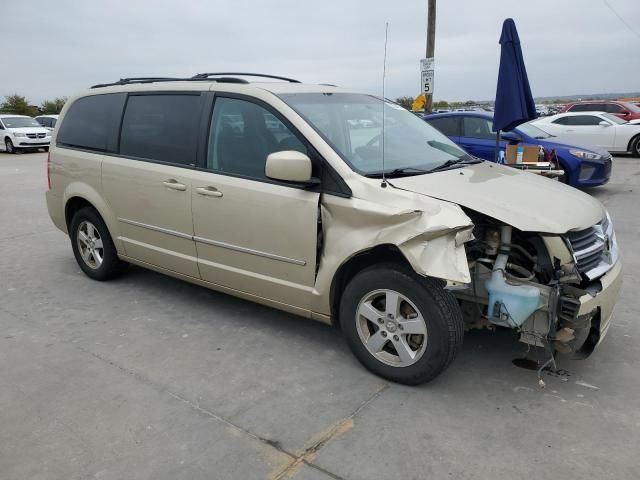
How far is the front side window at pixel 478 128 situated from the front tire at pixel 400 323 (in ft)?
22.9

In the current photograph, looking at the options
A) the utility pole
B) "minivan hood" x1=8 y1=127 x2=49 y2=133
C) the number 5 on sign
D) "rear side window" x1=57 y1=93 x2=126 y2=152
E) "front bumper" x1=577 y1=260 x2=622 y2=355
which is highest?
the utility pole

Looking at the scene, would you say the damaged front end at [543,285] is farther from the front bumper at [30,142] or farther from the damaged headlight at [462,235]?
the front bumper at [30,142]

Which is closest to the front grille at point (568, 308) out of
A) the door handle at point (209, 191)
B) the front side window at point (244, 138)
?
the front side window at point (244, 138)

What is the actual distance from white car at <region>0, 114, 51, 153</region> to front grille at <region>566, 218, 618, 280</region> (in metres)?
23.2

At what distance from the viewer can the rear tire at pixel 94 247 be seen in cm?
490

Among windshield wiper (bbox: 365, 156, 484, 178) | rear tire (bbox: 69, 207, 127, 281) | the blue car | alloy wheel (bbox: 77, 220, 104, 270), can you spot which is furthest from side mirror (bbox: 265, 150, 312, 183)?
the blue car

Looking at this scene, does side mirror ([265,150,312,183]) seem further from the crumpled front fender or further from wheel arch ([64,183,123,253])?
wheel arch ([64,183,123,253])

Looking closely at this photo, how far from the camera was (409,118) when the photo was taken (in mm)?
4391

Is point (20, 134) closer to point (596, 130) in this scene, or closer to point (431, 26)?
point (431, 26)

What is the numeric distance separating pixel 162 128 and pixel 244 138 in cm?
88

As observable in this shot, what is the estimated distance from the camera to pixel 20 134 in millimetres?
21906

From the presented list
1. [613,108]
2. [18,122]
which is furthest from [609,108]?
[18,122]

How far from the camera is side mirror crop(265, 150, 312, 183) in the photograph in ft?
10.5

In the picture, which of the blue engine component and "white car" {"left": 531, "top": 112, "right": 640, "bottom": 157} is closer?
the blue engine component
